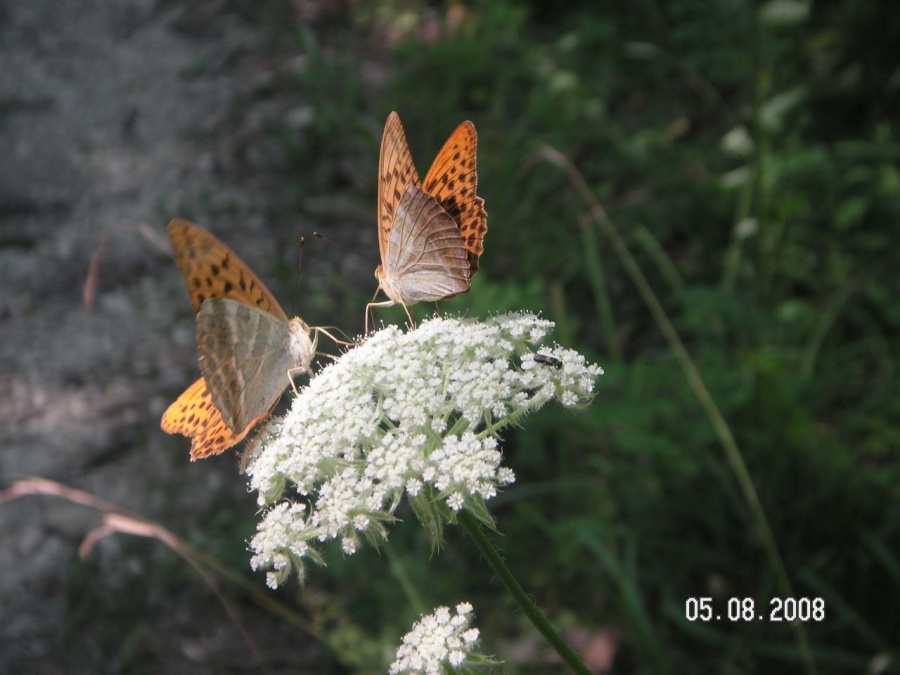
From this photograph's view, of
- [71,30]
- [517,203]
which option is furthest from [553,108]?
[71,30]

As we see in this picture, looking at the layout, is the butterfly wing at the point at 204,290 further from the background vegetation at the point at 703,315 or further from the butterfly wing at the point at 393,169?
the background vegetation at the point at 703,315

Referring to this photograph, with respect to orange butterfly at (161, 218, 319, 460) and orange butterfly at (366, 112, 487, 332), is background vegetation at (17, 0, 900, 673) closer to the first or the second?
orange butterfly at (366, 112, 487, 332)

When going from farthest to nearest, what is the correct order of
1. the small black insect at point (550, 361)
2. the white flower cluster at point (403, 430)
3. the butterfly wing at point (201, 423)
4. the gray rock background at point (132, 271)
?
the gray rock background at point (132, 271) → the butterfly wing at point (201, 423) → the small black insect at point (550, 361) → the white flower cluster at point (403, 430)

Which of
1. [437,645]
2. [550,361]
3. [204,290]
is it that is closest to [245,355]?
[204,290]

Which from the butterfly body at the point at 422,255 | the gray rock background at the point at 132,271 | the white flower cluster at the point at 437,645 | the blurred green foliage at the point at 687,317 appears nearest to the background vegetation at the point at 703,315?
the blurred green foliage at the point at 687,317

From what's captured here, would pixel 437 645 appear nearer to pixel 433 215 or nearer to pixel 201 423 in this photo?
pixel 201 423

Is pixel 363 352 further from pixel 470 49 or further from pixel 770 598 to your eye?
pixel 470 49

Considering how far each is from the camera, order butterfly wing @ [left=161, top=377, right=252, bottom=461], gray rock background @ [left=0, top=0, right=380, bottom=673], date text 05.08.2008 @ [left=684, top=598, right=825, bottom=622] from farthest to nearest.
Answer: gray rock background @ [left=0, top=0, right=380, bottom=673] → date text 05.08.2008 @ [left=684, top=598, right=825, bottom=622] → butterfly wing @ [left=161, top=377, right=252, bottom=461]

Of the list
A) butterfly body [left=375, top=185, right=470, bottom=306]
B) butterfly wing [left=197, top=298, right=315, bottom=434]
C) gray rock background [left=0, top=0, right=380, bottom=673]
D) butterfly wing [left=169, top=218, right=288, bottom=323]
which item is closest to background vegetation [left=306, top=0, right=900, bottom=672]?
butterfly body [left=375, top=185, right=470, bottom=306]
